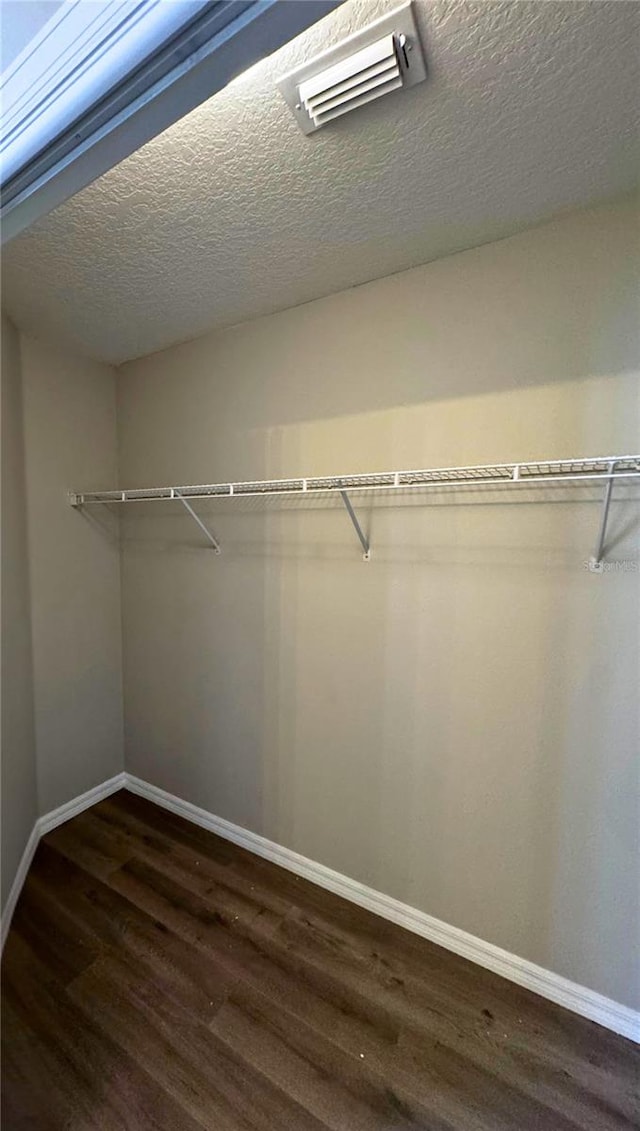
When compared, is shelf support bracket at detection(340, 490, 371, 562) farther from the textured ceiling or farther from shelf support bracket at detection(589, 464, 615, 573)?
the textured ceiling

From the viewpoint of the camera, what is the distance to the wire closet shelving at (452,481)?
1.21m

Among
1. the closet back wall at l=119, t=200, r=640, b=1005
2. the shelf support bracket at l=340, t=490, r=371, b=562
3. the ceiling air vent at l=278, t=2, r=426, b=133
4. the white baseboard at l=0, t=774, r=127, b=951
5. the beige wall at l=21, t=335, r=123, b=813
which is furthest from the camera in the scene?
the beige wall at l=21, t=335, r=123, b=813

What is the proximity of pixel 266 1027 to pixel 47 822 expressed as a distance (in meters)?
1.49

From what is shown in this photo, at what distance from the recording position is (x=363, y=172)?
1.15m

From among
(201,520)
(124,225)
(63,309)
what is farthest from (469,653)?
(63,309)

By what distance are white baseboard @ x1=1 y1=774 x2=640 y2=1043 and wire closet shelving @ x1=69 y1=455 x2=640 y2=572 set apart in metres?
1.37

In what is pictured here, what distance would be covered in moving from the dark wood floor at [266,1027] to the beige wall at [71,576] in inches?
25.6

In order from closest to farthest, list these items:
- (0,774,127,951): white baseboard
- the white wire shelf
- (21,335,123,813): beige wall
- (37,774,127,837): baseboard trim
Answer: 1. the white wire shelf
2. (0,774,127,951): white baseboard
3. (21,335,123,813): beige wall
4. (37,774,127,837): baseboard trim

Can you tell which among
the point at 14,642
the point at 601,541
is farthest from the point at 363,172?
the point at 14,642

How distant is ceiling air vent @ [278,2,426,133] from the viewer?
0.84 metres

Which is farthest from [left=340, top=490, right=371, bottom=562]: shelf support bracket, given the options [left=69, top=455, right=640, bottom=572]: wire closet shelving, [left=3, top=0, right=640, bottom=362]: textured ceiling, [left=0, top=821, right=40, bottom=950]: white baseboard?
[left=0, top=821, right=40, bottom=950]: white baseboard

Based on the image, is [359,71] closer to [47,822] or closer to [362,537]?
[362,537]

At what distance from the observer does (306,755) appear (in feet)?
6.30

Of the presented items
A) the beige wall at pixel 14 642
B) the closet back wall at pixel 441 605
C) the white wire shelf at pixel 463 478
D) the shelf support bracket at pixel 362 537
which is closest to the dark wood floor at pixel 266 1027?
the closet back wall at pixel 441 605
